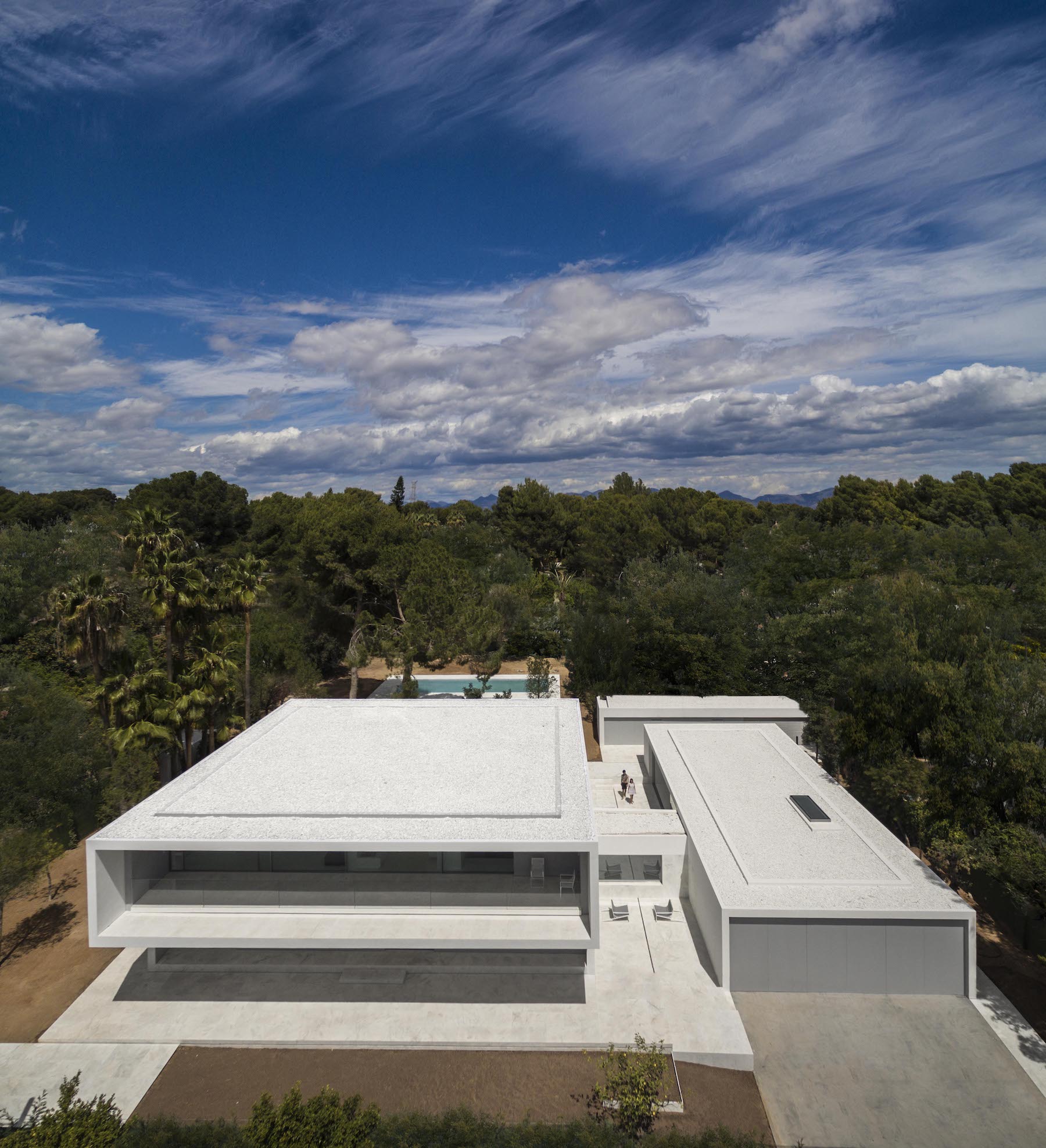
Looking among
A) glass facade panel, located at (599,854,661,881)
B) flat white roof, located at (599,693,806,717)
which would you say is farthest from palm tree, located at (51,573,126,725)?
flat white roof, located at (599,693,806,717)

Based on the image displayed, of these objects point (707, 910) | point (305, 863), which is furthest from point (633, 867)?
point (305, 863)

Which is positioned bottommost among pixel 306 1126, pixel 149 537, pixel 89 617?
pixel 306 1126

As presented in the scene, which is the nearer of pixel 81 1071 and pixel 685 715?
pixel 81 1071

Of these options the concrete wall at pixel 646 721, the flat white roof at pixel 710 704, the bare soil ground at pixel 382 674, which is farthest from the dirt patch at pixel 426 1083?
the bare soil ground at pixel 382 674

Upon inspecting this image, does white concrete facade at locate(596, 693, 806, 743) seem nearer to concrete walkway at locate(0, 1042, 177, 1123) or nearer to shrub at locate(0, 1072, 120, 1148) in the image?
concrete walkway at locate(0, 1042, 177, 1123)

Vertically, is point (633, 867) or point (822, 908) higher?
point (822, 908)

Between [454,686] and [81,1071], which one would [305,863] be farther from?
[454,686]
